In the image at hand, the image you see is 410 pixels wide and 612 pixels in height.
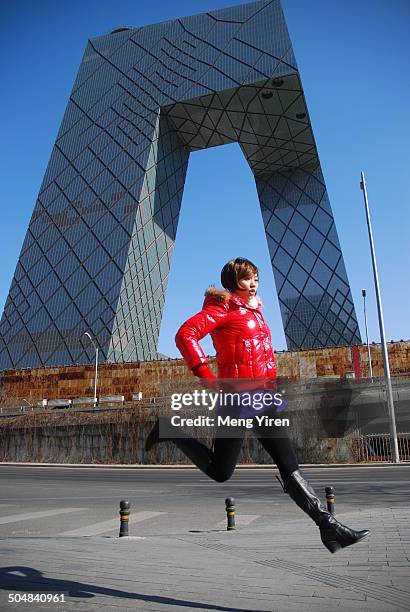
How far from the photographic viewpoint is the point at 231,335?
342 centimetres

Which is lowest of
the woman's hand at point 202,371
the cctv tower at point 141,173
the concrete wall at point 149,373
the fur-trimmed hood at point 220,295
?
the woman's hand at point 202,371

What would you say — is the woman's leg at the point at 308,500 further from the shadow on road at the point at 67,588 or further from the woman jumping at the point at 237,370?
the shadow on road at the point at 67,588

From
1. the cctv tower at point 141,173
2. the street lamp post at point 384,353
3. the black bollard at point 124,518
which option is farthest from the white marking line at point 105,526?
the cctv tower at point 141,173

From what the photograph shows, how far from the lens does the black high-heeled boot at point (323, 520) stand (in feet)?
10.5

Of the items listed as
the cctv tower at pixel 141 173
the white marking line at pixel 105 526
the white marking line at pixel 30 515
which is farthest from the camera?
the cctv tower at pixel 141 173

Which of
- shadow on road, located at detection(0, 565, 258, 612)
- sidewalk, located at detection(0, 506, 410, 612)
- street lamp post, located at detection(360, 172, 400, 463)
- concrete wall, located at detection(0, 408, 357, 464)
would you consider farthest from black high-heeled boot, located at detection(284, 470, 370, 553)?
concrete wall, located at detection(0, 408, 357, 464)

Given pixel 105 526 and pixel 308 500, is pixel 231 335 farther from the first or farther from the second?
pixel 105 526

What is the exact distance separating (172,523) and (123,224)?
52.9m

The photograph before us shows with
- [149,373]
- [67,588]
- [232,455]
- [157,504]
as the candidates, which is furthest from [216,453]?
[149,373]

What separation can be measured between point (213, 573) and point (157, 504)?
728cm

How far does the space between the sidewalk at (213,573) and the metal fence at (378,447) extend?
19.8 metres

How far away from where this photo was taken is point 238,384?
3.33m

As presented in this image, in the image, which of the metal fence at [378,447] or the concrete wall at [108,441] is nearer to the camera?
the metal fence at [378,447]

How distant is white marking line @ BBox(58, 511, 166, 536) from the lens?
717 cm
